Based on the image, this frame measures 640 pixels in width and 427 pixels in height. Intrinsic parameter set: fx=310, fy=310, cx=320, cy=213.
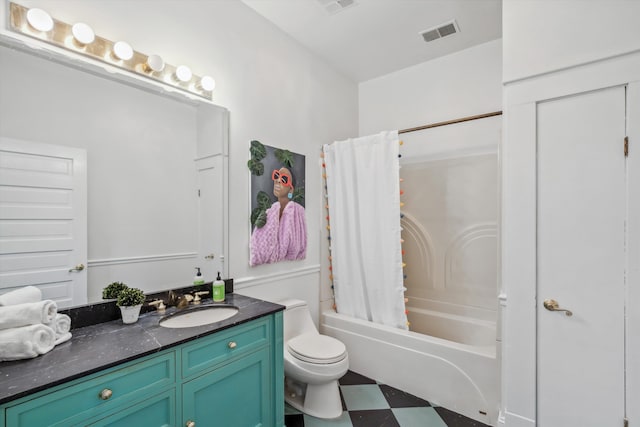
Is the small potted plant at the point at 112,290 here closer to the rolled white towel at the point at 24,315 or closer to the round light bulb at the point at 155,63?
the rolled white towel at the point at 24,315

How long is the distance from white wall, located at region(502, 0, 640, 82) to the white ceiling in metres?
0.66

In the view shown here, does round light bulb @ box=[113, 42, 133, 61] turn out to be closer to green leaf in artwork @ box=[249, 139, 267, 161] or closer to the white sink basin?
green leaf in artwork @ box=[249, 139, 267, 161]

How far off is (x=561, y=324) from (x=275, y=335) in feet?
4.89

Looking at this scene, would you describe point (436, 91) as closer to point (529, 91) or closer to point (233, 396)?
point (529, 91)

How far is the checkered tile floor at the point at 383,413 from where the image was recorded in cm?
195

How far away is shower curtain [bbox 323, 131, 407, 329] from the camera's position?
2457 millimetres

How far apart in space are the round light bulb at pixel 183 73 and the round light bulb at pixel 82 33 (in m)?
0.42

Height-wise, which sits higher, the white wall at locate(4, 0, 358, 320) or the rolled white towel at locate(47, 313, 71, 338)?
the white wall at locate(4, 0, 358, 320)

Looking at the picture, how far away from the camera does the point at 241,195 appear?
85.7 inches

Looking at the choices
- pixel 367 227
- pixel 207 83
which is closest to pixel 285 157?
pixel 207 83

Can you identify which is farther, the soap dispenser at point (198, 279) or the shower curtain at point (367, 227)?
the shower curtain at point (367, 227)

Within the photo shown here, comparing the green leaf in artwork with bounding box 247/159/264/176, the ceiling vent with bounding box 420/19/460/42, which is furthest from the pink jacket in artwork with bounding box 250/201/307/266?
the ceiling vent with bounding box 420/19/460/42

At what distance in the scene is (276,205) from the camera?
239 cm

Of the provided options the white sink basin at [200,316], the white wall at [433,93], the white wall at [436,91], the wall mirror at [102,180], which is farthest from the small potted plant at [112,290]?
the white wall at [436,91]
